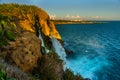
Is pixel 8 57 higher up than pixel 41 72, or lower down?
higher up

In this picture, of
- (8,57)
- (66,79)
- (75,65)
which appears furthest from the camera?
(75,65)

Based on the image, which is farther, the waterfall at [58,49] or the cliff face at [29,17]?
the waterfall at [58,49]

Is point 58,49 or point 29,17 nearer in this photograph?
point 29,17

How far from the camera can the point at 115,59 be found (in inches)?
2196

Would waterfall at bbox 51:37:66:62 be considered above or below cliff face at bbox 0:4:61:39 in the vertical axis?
below

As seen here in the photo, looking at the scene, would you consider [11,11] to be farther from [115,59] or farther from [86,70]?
[115,59]

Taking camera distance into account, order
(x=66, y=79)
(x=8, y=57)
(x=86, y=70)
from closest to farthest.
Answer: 1. (x=8, y=57)
2. (x=66, y=79)
3. (x=86, y=70)

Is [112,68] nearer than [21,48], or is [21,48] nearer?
[21,48]

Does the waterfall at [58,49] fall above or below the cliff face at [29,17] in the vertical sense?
below

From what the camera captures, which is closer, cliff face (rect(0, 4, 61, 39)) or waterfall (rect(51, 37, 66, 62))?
cliff face (rect(0, 4, 61, 39))

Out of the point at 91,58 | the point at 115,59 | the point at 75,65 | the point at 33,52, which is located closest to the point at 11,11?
the point at 75,65

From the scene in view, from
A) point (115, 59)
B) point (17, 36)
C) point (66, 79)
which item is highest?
point (17, 36)

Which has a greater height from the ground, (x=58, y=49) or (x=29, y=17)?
(x=29, y=17)

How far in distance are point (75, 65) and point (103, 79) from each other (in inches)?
361
